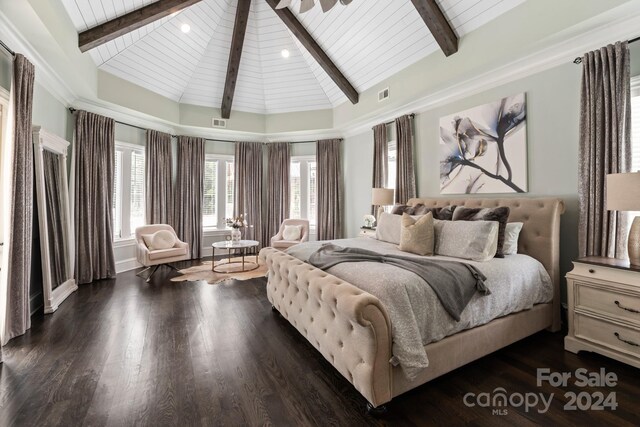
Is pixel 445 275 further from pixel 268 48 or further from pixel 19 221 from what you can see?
pixel 268 48

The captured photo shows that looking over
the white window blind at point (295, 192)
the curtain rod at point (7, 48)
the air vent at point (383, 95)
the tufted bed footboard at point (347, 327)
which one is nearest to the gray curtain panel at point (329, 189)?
the white window blind at point (295, 192)

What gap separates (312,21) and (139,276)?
5.24 m

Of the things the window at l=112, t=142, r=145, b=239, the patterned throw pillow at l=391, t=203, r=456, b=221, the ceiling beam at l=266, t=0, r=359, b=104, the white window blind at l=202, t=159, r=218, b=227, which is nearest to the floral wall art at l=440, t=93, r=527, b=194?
the patterned throw pillow at l=391, t=203, r=456, b=221

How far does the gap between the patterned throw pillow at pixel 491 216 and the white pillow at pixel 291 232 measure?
10.9 ft

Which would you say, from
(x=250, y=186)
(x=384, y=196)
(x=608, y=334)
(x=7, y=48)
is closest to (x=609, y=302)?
(x=608, y=334)

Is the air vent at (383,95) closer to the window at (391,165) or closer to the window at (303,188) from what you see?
the window at (391,165)

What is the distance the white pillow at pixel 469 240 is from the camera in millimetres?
2770

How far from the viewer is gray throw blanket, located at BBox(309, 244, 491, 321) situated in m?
2.09

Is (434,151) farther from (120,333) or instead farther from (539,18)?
(120,333)

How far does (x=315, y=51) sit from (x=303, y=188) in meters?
3.00

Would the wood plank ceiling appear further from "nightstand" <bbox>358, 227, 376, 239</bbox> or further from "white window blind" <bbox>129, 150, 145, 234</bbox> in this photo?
"nightstand" <bbox>358, 227, 376, 239</bbox>

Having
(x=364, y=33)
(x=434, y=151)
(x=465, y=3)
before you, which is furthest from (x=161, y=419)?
(x=364, y=33)

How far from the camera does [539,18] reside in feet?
10.1

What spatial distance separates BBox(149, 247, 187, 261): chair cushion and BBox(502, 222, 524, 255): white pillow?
15.8 ft
